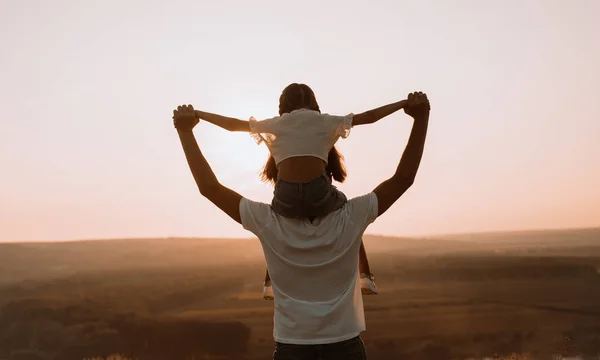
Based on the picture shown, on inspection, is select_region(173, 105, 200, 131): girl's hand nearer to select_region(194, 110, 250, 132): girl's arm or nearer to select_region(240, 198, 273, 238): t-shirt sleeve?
select_region(194, 110, 250, 132): girl's arm

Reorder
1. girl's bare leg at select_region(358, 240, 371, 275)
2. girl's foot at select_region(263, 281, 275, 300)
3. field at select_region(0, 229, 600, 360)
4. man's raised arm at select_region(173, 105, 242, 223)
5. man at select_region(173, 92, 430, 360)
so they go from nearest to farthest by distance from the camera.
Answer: man at select_region(173, 92, 430, 360) → man's raised arm at select_region(173, 105, 242, 223) → girl's foot at select_region(263, 281, 275, 300) → girl's bare leg at select_region(358, 240, 371, 275) → field at select_region(0, 229, 600, 360)

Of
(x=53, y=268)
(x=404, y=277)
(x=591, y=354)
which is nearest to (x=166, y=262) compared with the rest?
(x=53, y=268)

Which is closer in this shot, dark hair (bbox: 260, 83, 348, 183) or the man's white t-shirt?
the man's white t-shirt

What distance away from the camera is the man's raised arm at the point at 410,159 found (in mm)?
2752

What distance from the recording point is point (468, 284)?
137 meters

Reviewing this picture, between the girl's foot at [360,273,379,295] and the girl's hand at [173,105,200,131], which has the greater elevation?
the girl's hand at [173,105,200,131]

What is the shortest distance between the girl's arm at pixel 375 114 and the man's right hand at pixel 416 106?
1.1 inches

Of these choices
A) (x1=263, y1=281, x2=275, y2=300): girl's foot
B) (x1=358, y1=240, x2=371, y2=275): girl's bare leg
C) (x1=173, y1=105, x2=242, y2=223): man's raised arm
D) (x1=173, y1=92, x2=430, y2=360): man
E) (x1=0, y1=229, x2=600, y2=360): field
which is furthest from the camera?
(x1=0, y1=229, x2=600, y2=360): field

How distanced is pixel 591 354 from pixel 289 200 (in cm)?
7351

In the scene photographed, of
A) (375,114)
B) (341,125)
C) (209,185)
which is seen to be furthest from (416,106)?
(209,185)

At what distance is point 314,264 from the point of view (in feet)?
8.73

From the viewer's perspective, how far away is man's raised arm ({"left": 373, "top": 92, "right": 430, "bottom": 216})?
2.75 m

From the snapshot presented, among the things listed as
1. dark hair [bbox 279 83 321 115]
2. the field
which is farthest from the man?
the field

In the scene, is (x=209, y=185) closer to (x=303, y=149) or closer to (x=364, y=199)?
(x=303, y=149)
